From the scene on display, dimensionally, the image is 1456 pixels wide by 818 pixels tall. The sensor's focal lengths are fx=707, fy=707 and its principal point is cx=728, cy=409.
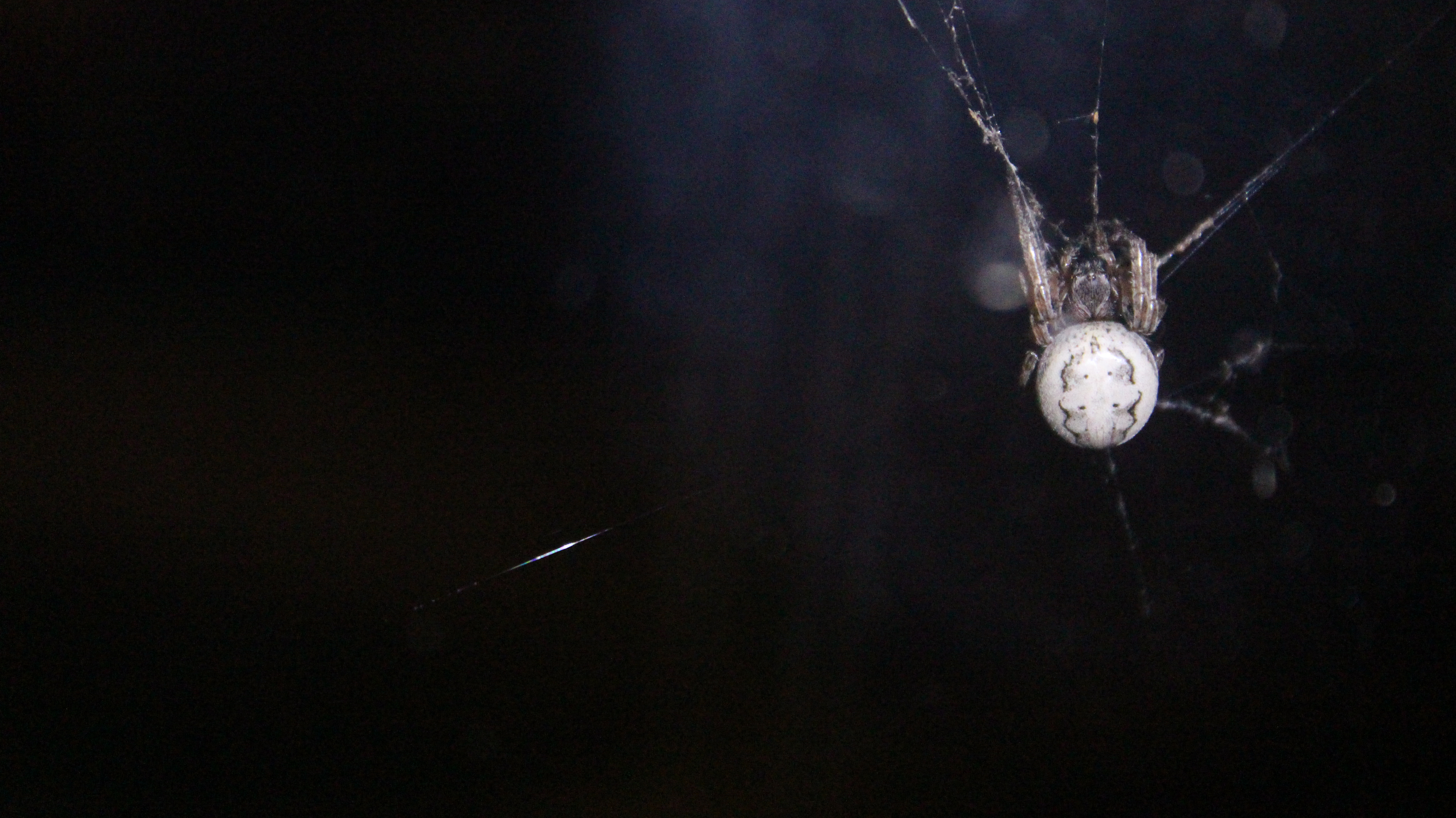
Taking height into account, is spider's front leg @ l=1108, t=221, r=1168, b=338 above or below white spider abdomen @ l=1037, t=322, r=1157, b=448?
above

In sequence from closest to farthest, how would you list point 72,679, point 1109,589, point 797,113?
point 72,679, point 797,113, point 1109,589

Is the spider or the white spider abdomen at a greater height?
the spider

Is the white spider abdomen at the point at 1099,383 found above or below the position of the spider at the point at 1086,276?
below

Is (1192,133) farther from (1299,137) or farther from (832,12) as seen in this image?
(832,12)

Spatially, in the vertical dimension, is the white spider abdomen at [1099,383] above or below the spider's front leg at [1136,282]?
below

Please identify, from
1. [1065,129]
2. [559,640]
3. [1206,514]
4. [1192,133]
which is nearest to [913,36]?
[1065,129]
